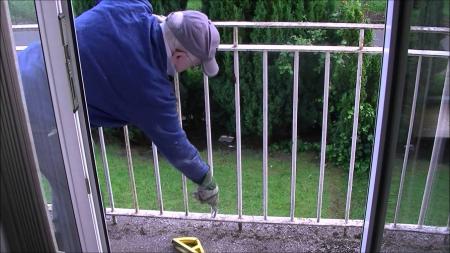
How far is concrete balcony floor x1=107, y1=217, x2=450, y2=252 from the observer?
9.05 ft

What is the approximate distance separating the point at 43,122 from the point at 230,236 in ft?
5.38

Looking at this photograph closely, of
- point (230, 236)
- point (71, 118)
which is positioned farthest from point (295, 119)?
point (71, 118)

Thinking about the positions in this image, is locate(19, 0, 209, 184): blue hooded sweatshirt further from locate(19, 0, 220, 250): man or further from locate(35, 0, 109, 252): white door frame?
locate(35, 0, 109, 252): white door frame

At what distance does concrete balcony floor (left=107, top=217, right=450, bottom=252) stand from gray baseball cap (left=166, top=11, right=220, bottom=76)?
46.1 inches

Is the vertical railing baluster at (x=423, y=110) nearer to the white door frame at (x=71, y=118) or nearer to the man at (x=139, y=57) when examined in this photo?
the white door frame at (x=71, y=118)

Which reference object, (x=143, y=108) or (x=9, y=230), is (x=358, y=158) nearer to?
(x=143, y=108)

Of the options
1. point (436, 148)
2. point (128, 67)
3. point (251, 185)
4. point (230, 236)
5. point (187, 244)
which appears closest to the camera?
point (436, 148)

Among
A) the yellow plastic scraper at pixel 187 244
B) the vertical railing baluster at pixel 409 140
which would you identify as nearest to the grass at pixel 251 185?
the yellow plastic scraper at pixel 187 244

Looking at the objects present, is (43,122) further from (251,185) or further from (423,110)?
(251,185)

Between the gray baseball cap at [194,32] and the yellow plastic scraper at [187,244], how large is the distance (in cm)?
108

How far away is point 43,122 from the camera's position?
4.68 ft

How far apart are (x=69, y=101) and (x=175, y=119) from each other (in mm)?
682

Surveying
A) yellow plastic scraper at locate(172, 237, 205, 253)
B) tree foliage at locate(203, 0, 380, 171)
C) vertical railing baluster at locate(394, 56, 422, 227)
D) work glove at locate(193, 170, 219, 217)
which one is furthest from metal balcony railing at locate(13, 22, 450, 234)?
tree foliage at locate(203, 0, 380, 171)

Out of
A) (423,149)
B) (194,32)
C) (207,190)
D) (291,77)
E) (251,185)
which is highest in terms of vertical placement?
(194,32)
